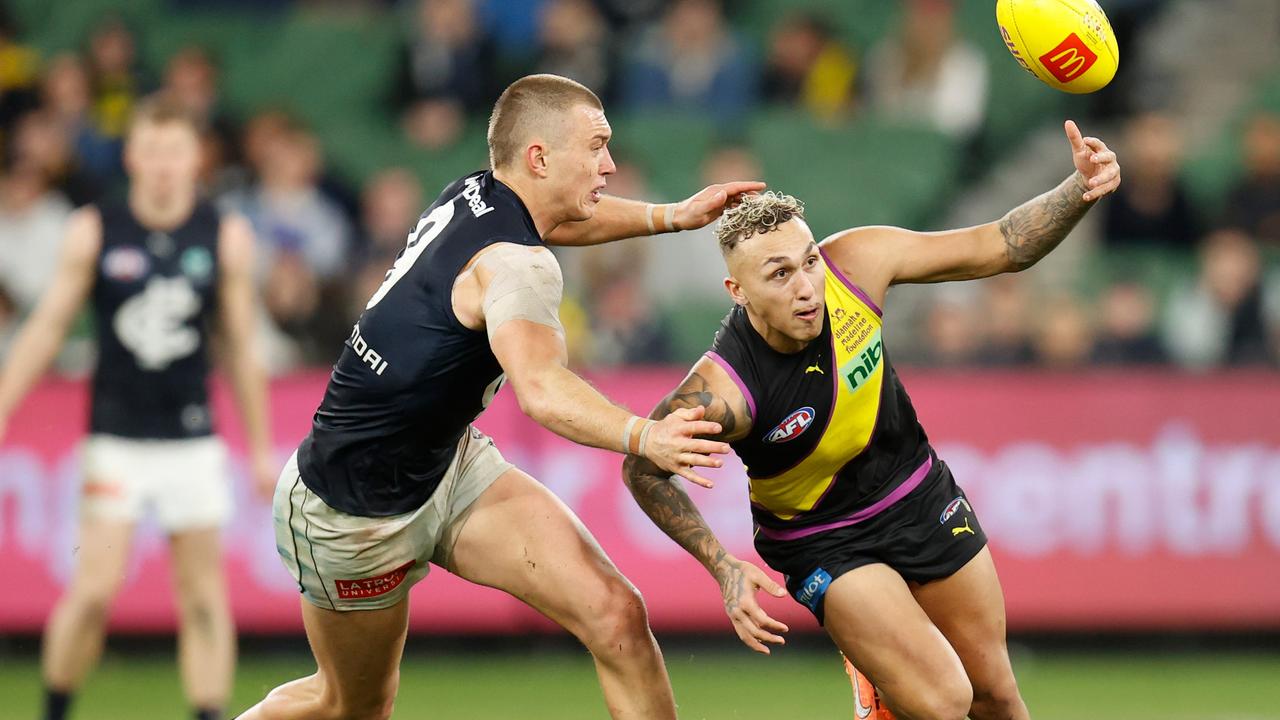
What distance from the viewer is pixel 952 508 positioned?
6.51 metres

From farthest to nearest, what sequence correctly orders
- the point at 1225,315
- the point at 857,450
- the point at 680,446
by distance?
the point at 1225,315, the point at 857,450, the point at 680,446

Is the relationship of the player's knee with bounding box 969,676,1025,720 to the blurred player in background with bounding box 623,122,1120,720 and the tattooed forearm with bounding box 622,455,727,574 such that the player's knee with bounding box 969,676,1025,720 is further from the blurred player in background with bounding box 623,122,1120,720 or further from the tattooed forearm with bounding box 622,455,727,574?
the tattooed forearm with bounding box 622,455,727,574

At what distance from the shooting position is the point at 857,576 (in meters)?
6.23

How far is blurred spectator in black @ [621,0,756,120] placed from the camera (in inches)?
543

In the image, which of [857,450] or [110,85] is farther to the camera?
[110,85]

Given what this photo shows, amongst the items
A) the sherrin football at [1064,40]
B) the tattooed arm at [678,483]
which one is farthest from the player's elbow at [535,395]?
the sherrin football at [1064,40]

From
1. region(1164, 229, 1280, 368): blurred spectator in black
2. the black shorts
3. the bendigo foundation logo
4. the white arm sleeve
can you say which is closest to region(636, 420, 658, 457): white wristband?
the white arm sleeve

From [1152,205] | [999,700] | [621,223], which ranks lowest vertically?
[999,700]

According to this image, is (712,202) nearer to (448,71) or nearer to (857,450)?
(857,450)

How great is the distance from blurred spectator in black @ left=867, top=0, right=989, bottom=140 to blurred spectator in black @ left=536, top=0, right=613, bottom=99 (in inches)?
87.4

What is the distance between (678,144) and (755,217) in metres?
7.37

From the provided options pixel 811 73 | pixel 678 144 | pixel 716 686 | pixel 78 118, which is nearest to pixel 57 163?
pixel 78 118

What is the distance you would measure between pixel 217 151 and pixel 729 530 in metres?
5.20

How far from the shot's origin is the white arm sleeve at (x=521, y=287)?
17.7 feet
